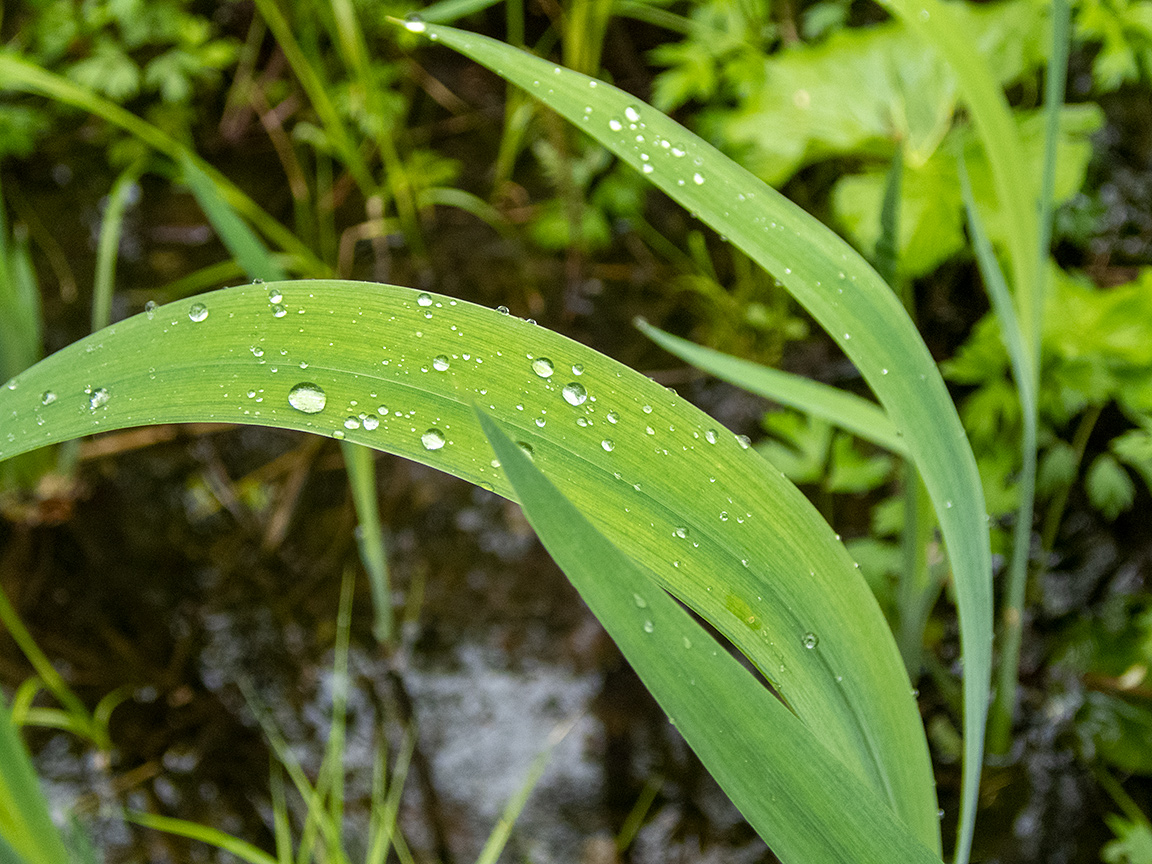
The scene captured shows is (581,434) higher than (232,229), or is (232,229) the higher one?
(232,229)

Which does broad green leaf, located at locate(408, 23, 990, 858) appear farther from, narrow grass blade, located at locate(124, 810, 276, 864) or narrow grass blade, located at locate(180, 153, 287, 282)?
narrow grass blade, located at locate(124, 810, 276, 864)

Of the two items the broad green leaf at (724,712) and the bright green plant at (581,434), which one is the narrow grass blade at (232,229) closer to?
the bright green plant at (581,434)

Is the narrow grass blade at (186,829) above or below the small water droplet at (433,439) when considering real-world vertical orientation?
below

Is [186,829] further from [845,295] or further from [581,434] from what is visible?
[845,295]

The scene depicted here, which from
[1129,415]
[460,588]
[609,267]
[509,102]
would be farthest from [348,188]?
[1129,415]

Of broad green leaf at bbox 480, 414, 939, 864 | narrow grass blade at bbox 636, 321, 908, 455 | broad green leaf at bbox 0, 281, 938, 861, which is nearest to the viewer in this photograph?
broad green leaf at bbox 480, 414, 939, 864

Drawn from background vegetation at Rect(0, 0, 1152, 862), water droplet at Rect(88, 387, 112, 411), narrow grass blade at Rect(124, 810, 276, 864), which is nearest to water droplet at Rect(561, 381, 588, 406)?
water droplet at Rect(88, 387, 112, 411)

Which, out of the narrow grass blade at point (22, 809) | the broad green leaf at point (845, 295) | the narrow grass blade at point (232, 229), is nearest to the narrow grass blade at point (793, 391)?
the broad green leaf at point (845, 295)

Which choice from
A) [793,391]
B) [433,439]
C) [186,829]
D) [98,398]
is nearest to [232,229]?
[98,398]
